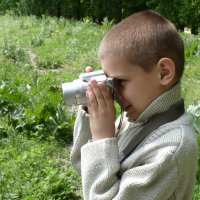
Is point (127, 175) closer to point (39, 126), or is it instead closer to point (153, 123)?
point (153, 123)

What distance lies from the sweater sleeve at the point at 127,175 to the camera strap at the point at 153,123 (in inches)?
2.7

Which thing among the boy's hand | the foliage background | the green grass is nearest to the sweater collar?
the boy's hand

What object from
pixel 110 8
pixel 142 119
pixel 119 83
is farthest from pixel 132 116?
pixel 110 8

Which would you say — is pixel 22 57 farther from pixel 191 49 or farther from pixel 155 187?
pixel 155 187

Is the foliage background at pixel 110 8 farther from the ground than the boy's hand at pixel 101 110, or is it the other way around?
the boy's hand at pixel 101 110

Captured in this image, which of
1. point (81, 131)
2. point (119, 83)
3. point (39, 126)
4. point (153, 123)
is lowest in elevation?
point (39, 126)

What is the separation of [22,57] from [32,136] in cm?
575

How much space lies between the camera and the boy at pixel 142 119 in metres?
1.58

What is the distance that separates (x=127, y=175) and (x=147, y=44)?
444 mm

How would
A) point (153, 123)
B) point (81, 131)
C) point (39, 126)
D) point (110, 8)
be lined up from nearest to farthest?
point (153, 123) → point (81, 131) → point (39, 126) → point (110, 8)

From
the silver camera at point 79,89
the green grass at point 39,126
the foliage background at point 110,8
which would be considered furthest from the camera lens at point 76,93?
the foliage background at point 110,8

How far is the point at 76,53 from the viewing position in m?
12.1

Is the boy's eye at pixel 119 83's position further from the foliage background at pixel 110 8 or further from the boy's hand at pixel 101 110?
the foliage background at pixel 110 8

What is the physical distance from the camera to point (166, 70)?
5.31 ft
